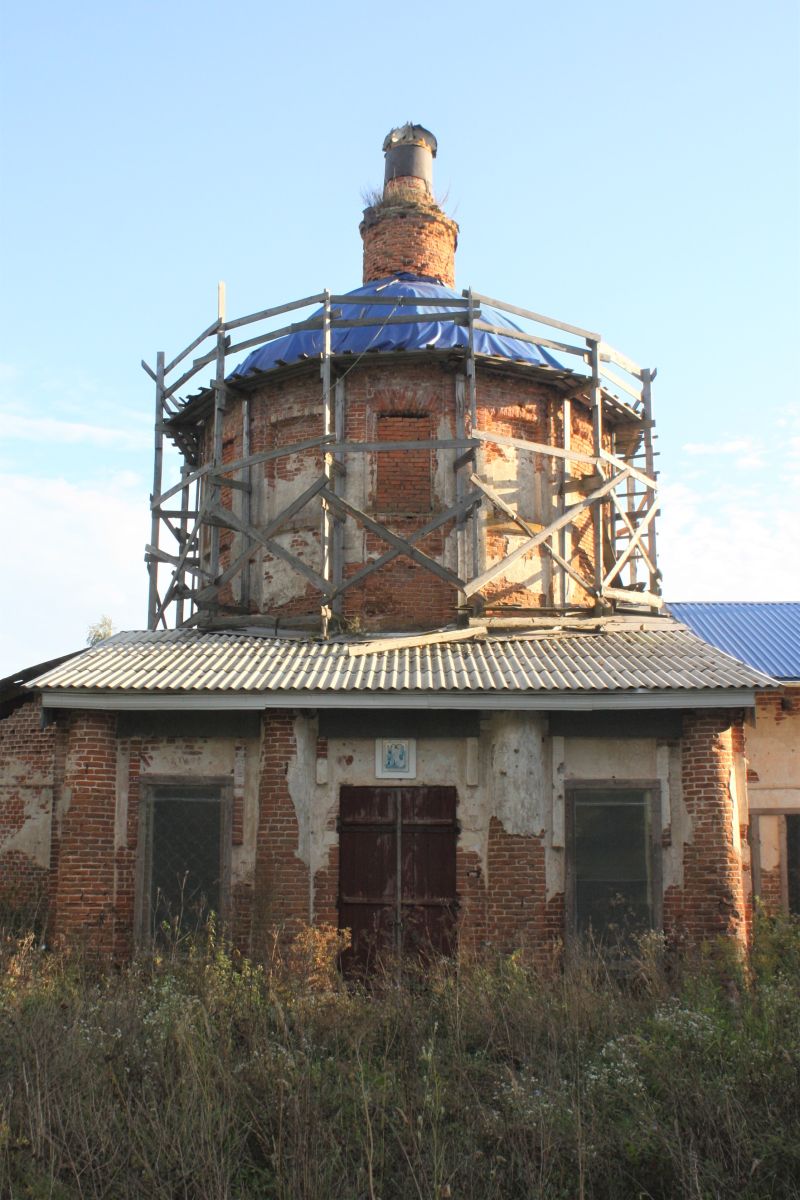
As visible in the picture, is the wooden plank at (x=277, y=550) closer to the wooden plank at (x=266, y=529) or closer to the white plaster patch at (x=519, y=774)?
the wooden plank at (x=266, y=529)

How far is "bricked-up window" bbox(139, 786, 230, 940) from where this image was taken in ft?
39.6

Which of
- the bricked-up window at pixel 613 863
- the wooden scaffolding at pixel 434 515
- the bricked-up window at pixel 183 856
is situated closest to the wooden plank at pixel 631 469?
the wooden scaffolding at pixel 434 515

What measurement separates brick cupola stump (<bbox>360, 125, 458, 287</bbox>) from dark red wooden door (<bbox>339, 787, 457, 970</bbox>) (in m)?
9.04

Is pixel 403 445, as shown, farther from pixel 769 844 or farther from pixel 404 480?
pixel 769 844

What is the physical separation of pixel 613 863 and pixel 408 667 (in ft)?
9.23

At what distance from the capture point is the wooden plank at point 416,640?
42.1 feet

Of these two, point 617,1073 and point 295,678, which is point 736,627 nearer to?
point 295,678

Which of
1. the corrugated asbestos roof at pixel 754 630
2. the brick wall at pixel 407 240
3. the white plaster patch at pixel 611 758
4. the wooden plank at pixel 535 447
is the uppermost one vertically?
the brick wall at pixel 407 240

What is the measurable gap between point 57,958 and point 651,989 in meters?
5.22

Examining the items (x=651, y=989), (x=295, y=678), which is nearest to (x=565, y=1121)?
(x=651, y=989)

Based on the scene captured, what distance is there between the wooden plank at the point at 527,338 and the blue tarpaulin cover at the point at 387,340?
191mm

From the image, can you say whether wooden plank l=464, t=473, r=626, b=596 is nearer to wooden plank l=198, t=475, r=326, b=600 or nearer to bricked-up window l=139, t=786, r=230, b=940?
wooden plank l=198, t=475, r=326, b=600

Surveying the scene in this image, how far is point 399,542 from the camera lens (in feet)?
45.9

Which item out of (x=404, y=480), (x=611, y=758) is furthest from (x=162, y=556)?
(x=611, y=758)
